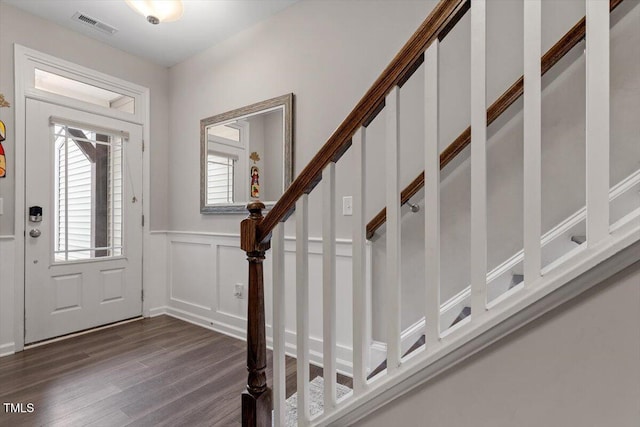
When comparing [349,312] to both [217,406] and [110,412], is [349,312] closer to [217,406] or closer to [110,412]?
[217,406]

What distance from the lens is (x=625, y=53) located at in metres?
1.49

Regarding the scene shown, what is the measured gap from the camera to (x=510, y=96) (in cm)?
164

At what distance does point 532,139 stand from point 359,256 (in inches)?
20.6

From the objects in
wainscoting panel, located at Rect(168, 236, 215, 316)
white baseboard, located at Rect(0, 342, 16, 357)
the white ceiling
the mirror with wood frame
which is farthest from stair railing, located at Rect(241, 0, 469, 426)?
white baseboard, located at Rect(0, 342, 16, 357)

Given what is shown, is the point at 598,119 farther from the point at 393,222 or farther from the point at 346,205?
the point at 346,205

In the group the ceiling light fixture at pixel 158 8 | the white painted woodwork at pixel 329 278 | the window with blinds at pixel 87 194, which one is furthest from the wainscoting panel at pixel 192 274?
the white painted woodwork at pixel 329 278

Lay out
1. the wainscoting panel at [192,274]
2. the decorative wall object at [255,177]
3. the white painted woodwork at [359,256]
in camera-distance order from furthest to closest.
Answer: the wainscoting panel at [192,274]
the decorative wall object at [255,177]
the white painted woodwork at [359,256]

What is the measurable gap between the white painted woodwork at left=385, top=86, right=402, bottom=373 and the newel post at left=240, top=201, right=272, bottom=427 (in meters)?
0.56

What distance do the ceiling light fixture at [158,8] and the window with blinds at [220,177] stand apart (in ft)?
3.73

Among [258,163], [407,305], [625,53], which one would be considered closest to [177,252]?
[258,163]

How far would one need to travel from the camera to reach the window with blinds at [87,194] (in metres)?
2.82

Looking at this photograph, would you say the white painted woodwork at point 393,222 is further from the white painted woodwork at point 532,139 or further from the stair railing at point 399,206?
the white painted woodwork at point 532,139

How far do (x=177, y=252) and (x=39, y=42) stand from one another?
7.08ft

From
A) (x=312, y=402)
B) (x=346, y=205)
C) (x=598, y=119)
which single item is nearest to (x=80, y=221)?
(x=346, y=205)
